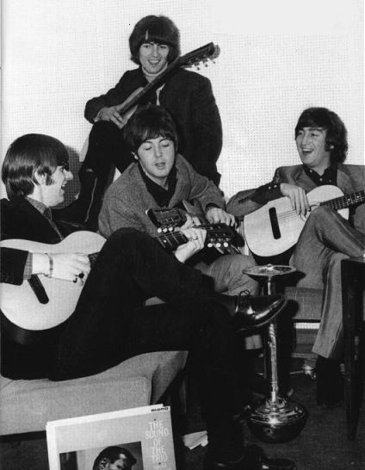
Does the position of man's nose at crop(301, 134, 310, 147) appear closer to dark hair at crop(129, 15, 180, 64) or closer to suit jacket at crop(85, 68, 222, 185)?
suit jacket at crop(85, 68, 222, 185)

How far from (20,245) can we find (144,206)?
718mm

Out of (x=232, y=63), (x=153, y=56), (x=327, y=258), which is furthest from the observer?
(x=232, y=63)

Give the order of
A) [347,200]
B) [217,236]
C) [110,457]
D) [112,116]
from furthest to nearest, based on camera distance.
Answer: [112,116] → [347,200] → [217,236] → [110,457]

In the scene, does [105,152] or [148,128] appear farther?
[105,152]

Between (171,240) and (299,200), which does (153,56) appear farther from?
(171,240)

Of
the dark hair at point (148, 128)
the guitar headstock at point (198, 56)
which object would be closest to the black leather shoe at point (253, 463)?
the dark hair at point (148, 128)

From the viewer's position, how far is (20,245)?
6.40 feet

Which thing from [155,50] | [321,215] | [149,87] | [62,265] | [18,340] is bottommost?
[18,340]

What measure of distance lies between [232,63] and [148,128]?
1.08 m

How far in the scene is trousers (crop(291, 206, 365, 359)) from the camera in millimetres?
2205

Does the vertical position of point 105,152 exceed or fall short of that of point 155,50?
it falls short

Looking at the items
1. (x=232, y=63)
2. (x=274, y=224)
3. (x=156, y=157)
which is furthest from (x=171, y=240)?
(x=232, y=63)

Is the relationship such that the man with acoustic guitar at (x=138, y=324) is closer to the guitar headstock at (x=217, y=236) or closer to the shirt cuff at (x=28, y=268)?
the shirt cuff at (x=28, y=268)

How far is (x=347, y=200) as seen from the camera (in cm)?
272
